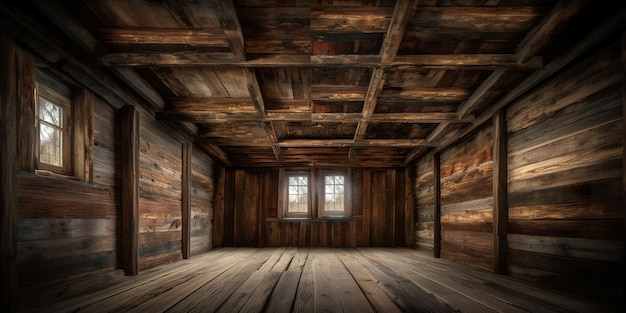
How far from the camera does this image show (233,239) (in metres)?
7.65

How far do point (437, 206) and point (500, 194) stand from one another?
230cm

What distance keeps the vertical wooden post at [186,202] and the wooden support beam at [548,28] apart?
4571 millimetres

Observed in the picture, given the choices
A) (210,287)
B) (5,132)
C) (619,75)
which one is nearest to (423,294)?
(210,287)

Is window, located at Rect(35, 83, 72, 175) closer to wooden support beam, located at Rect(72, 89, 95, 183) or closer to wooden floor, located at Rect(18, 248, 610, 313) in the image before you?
wooden support beam, located at Rect(72, 89, 95, 183)

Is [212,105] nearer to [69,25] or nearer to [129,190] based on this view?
[129,190]

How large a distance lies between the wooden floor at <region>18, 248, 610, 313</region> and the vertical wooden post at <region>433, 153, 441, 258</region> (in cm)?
185

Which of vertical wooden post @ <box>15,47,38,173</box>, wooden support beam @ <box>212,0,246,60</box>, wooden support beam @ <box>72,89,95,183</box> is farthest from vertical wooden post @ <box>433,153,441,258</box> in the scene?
vertical wooden post @ <box>15,47,38,173</box>

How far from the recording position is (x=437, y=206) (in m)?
5.91

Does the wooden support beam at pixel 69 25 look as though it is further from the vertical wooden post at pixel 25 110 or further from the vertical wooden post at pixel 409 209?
the vertical wooden post at pixel 409 209

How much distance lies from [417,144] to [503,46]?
9.69 feet

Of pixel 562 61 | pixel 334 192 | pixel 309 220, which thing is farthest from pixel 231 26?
pixel 334 192

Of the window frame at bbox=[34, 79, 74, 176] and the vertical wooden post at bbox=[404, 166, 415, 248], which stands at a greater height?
the window frame at bbox=[34, 79, 74, 176]

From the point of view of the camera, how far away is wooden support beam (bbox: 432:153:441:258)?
5.75 meters

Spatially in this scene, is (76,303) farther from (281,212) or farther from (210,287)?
(281,212)
